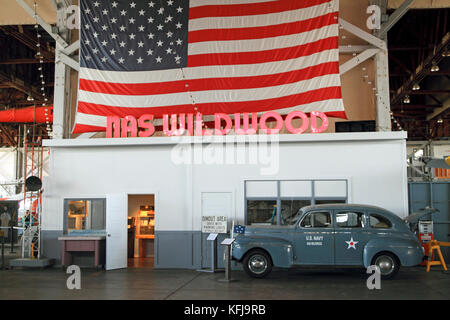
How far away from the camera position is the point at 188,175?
46.1 ft

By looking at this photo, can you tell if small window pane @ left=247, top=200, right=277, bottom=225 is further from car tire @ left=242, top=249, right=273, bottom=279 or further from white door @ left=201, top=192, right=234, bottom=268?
car tire @ left=242, top=249, right=273, bottom=279

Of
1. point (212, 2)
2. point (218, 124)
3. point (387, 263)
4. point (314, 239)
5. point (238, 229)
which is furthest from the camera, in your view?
point (212, 2)

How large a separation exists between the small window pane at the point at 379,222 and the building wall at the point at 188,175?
6.61ft

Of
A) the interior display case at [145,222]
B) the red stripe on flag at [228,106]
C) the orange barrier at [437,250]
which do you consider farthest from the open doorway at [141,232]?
the orange barrier at [437,250]

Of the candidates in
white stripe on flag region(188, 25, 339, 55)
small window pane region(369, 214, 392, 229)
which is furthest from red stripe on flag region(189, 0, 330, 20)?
small window pane region(369, 214, 392, 229)

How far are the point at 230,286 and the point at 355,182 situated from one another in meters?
5.36

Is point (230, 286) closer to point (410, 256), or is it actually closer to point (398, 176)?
point (410, 256)

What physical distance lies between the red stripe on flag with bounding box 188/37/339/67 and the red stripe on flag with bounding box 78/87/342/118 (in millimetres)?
1379

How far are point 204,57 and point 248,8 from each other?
2.29 m

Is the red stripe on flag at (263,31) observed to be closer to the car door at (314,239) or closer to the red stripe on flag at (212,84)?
the red stripe on flag at (212,84)

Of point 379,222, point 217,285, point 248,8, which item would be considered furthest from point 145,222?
point 379,222

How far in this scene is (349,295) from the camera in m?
9.53

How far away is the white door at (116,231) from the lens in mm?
13719

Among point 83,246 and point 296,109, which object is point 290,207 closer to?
point 296,109
